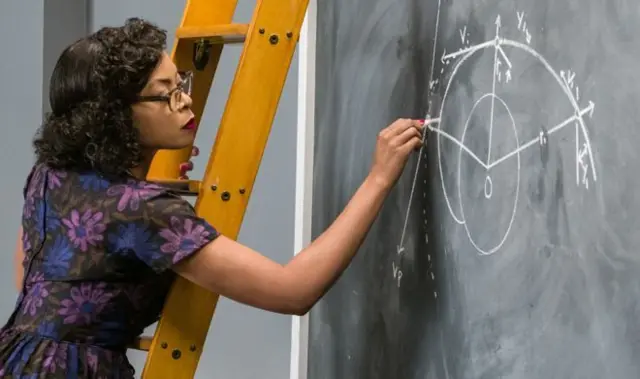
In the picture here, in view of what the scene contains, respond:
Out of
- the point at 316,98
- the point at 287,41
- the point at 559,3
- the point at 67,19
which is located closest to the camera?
the point at 559,3

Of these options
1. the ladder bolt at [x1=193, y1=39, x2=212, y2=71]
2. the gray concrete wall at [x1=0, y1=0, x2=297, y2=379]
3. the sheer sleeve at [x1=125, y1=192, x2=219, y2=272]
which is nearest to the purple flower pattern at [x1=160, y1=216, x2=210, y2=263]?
the sheer sleeve at [x1=125, y1=192, x2=219, y2=272]

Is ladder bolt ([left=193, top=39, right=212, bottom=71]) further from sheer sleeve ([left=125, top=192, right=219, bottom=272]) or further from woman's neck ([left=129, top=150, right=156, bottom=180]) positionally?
sheer sleeve ([left=125, top=192, right=219, bottom=272])

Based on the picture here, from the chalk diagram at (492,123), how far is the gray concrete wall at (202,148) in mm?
1062

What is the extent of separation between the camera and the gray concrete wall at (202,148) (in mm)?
2656

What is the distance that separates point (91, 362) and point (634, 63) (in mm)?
925

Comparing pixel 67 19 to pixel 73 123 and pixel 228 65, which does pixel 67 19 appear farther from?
pixel 73 123

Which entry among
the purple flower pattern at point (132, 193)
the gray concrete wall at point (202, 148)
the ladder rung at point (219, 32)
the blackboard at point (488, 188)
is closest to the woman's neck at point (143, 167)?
→ the purple flower pattern at point (132, 193)

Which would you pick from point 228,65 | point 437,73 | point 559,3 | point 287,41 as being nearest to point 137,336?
point 287,41

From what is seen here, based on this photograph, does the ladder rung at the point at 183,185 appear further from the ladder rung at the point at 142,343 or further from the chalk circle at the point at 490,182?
the chalk circle at the point at 490,182

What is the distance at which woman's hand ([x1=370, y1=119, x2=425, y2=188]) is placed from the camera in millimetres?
1525

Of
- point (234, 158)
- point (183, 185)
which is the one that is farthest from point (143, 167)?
point (234, 158)

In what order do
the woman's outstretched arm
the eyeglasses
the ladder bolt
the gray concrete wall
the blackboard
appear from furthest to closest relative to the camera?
the gray concrete wall → the ladder bolt → the eyeglasses → the woman's outstretched arm → the blackboard

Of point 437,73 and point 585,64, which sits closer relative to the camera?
point 585,64

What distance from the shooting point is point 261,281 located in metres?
1.50
